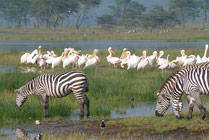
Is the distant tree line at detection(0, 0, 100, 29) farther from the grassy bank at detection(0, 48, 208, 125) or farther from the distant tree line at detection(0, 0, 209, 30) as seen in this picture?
the grassy bank at detection(0, 48, 208, 125)

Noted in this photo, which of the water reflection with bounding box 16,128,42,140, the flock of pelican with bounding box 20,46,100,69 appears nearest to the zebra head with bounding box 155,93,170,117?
the water reflection with bounding box 16,128,42,140

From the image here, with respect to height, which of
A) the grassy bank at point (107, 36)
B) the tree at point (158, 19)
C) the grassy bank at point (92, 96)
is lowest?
the grassy bank at point (92, 96)

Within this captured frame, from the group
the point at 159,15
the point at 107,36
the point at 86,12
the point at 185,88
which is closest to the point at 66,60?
the point at 185,88

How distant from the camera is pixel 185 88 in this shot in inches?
466

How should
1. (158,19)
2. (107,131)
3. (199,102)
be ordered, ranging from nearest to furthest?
1. (107,131)
2. (199,102)
3. (158,19)

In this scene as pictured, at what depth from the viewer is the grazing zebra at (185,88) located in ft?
38.2

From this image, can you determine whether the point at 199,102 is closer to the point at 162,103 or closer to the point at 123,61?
the point at 162,103

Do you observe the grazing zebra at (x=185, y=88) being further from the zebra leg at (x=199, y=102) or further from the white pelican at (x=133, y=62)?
the white pelican at (x=133, y=62)

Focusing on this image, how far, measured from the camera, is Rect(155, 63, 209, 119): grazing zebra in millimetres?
11641

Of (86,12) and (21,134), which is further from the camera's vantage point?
(86,12)

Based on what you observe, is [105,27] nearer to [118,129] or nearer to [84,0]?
[84,0]

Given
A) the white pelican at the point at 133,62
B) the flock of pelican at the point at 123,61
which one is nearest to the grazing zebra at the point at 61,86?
the flock of pelican at the point at 123,61

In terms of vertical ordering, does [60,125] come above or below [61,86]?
below

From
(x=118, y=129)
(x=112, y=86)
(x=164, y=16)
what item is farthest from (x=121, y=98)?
(x=164, y=16)
